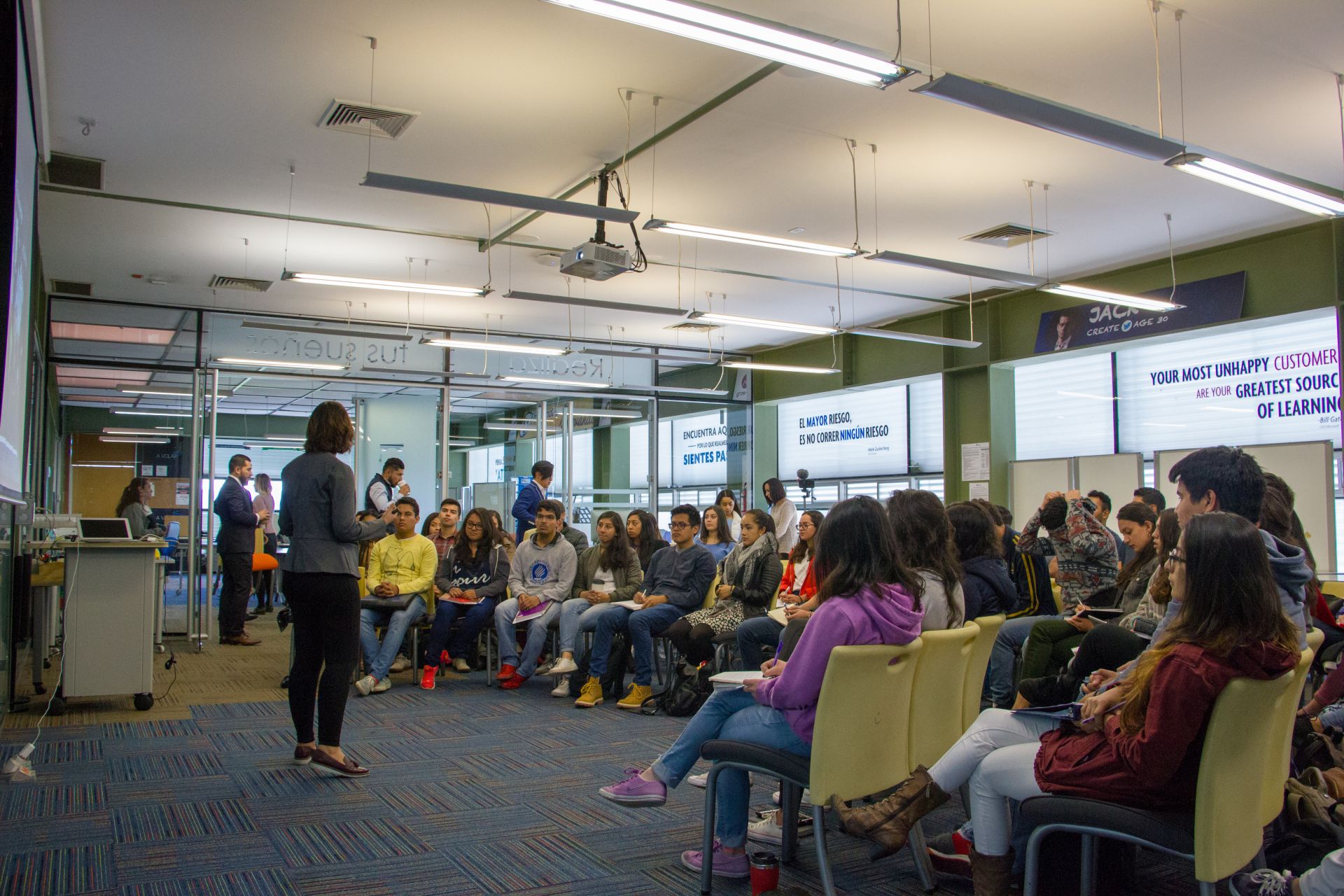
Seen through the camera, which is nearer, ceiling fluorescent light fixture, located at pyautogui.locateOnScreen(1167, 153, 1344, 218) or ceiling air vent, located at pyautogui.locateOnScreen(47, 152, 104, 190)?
ceiling fluorescent light fixture, located at pyautogui.locateOnScreen(1167, 153, 1344, 218)

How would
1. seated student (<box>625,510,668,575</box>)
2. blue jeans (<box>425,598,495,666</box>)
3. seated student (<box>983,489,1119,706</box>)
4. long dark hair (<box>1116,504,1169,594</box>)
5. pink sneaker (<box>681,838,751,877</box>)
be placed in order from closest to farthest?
pink sneaker (<box>681,838,751,877</box>)
long dark hair (<box>1116,504,1169,594</box>)
seated student (<box>983,489,1119,706</box>)
blue jeans (<box>425,598,495,666</box>)
seated student (<box>625,510,668,575</box>)

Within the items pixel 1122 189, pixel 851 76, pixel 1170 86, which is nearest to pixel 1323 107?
pixel 1170 86

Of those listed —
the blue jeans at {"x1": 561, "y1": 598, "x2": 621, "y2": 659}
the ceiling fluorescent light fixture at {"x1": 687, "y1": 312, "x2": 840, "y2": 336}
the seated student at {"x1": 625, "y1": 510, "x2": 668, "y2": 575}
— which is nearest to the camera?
the blue jeans at {"x1": 561, "y1": 598, "x2": 621, "y2": 659}

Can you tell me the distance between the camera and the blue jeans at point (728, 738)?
9.16ft

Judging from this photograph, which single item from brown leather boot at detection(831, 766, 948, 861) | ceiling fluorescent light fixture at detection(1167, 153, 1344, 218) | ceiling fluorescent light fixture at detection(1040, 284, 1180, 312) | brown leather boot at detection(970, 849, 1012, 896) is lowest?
brown leather boot at detection(970, 849, 1012, 896)

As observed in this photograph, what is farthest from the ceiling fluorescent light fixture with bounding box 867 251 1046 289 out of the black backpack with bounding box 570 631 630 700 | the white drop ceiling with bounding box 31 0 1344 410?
the black backpack with bounding box 570 631 630 700

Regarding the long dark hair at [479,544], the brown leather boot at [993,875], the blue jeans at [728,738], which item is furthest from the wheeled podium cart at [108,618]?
the brown leather boot at [993,875]

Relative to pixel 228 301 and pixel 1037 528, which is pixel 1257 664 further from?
pixel 228 301

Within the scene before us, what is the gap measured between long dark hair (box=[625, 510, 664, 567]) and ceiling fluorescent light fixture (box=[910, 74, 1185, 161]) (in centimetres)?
357

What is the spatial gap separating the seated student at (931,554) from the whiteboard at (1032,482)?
6746 millimetres

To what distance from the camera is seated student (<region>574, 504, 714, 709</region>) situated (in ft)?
19.2

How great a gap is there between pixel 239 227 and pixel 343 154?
1.92m

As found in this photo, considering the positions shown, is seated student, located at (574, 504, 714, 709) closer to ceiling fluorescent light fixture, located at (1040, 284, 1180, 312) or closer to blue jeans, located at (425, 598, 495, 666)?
blue jeans, located at (425, 598, 495, 666)

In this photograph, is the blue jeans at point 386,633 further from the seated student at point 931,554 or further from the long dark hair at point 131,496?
the long dark hair at point 131,496
